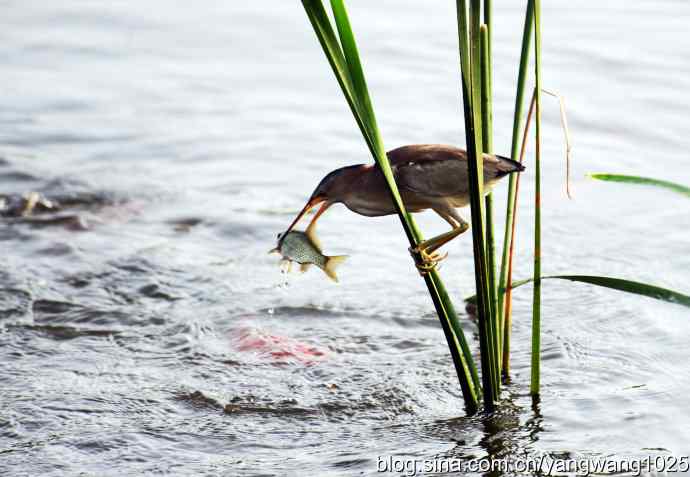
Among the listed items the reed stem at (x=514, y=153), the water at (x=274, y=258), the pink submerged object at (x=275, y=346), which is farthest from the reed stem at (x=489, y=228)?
the pink submerged object at (x=275, y=346)

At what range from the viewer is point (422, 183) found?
9.39 feet

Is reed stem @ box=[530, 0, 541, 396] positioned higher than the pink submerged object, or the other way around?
reed stem @ box=[530, 0, 541, 396]

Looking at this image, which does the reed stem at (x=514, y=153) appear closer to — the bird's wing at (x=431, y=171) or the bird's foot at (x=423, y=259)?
the bird's wing at (x=431, y=171)

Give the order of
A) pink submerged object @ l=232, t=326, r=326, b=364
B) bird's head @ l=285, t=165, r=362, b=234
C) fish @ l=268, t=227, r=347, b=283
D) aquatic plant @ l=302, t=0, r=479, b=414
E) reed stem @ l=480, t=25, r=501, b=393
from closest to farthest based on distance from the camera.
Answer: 1. aquatic plant @ l=302, t=0, r=479, b=414
2. reed stem @ l=480, t=25, r=501, b=393
3. bird's head @ l=285, t=165, r=362, b=234
4. fish @ l=268, t=227, r=347, b=283
5. pink submerged object @ l=232, t=326, r=326, b=364

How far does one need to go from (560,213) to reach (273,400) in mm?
2573

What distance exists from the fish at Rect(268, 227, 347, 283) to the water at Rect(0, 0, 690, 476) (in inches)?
25.0

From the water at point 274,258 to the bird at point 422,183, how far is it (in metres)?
0.82

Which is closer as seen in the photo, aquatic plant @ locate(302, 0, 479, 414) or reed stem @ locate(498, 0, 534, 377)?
aquatic plant @ locate(302, 0, 479, 414)

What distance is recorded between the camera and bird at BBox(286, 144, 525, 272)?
2.87 m

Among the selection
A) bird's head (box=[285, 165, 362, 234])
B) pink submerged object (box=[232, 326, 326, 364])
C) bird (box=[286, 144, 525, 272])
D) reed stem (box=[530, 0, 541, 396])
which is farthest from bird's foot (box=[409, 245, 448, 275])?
pink submerged object (box=[232, 326, 326, 364])

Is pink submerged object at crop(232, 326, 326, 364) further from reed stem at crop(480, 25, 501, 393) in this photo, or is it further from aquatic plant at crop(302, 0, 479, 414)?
aquatic plant at crop(302, 0, 479, 414)

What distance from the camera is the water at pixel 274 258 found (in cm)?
356

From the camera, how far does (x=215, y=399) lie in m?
3.86

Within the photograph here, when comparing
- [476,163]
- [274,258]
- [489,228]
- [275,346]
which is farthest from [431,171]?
[274,258]
